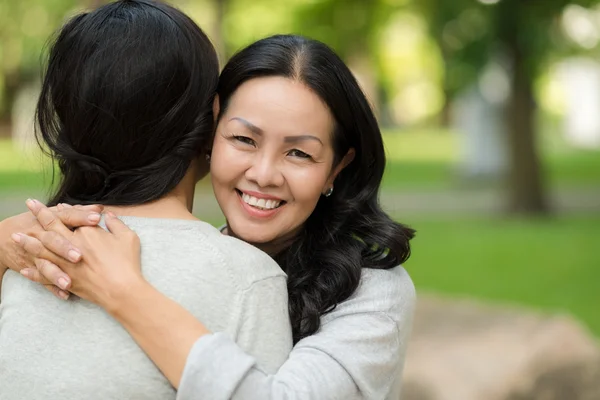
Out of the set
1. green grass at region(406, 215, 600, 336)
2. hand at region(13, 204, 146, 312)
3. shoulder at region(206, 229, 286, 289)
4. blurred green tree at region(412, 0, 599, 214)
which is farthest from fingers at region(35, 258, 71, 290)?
blurred green tree at region(412, 0, 599, 214)

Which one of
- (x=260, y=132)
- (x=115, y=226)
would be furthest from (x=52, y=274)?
(x=260, y=132)

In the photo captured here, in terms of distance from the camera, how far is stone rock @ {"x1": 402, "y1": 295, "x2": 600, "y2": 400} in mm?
5098

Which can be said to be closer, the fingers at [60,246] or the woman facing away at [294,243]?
the woman facing away at [294,243]

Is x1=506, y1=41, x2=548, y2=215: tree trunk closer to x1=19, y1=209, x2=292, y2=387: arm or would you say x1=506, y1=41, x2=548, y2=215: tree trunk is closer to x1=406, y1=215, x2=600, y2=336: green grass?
x1=406, y1=215, x2=600, y2=336: green grass

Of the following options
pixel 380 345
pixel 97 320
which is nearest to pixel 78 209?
pixel 97 320

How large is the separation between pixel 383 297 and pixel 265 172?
41cm

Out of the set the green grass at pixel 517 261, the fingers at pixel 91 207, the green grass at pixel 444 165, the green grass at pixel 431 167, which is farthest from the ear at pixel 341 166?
the green grass at pixel 444 165

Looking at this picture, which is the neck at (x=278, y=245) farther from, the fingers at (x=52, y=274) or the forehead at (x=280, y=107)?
the fingers at (x=52, y=274)

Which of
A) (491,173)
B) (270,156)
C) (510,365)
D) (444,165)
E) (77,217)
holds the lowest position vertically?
(444,165)

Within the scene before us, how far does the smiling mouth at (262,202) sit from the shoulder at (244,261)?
40cm

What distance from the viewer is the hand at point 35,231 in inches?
82.9

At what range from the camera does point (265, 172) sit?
2.43m

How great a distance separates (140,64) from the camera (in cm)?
210

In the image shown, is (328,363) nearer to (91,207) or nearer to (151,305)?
(151,305)
